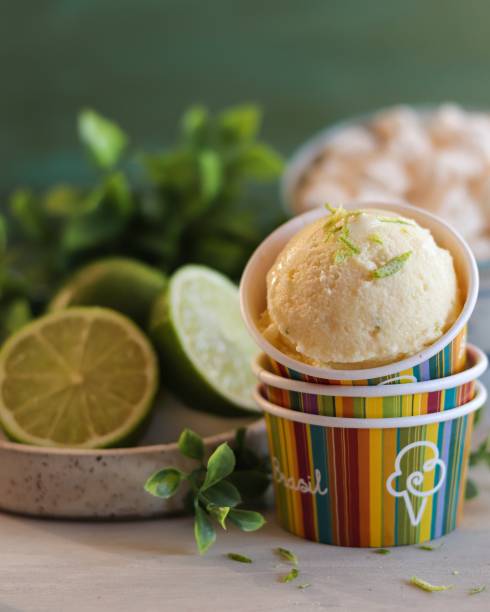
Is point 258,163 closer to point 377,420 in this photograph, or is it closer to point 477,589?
point 377,420

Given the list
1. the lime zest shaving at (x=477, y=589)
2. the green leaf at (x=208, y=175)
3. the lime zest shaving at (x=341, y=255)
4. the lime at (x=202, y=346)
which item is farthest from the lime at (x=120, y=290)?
the lime zest shaving at (x=477, y=589)

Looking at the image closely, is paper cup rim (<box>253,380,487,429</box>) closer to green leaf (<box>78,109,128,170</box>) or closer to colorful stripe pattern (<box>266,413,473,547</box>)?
colorful stripe pattern (<box>266,413,473,547</box>)

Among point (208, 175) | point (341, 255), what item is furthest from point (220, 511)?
point (208, 175)

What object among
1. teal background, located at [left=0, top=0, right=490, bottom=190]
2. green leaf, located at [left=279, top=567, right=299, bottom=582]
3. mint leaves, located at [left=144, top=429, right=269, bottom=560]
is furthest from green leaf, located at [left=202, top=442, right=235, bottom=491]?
teal background, located at [left=0, top=0, right=490, bottom=190]

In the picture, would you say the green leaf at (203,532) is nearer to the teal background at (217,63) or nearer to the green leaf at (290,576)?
the green leaf at (290,576)

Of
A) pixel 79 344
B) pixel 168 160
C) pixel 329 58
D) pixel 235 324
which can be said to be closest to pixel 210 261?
pixel 168 160

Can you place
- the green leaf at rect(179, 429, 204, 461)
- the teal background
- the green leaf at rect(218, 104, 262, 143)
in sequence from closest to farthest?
the green leaf at rect(179, 429, 204, 461)
the green leaf at rect(218, 104, 262, 143)
the teal background
